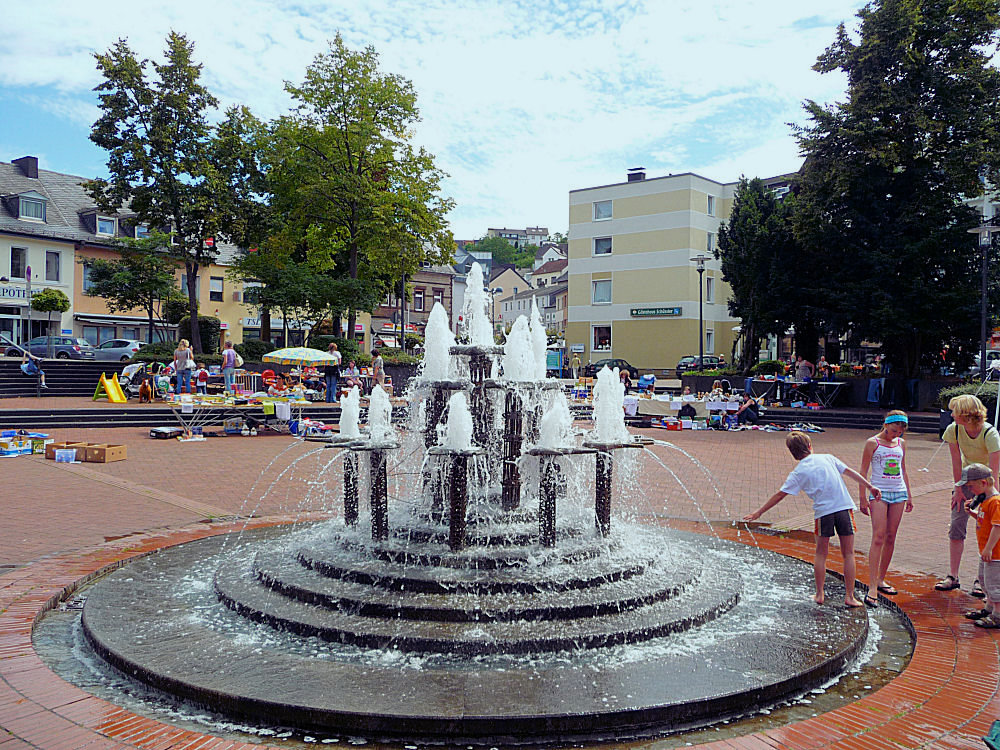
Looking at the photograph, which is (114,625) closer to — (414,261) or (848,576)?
(848,576)

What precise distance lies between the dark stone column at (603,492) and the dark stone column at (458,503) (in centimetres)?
153

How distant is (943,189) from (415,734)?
30.1 metres

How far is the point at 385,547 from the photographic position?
21.2ft

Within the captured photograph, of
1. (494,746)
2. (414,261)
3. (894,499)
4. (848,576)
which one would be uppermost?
(414,261)

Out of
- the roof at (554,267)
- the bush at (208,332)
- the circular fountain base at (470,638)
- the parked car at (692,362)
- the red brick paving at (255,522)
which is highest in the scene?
the roof at (554,267)

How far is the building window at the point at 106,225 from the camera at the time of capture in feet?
160

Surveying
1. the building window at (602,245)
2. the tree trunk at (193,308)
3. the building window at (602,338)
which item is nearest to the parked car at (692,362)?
the building window at (602,338)

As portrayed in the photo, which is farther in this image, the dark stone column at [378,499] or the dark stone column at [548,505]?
the dark stone column at [378,499]

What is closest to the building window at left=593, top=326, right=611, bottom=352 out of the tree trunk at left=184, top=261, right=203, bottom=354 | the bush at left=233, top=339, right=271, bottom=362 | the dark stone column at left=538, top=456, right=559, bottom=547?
the bush at left=233, top=339, right=271, bottom=362

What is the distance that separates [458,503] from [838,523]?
3.08 metres

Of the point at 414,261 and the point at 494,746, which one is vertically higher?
the point at 414,261

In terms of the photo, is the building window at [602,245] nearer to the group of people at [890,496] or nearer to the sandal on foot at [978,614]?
the group of people at [890,496]

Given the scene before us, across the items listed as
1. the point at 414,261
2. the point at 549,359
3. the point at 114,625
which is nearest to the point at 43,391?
the point at 414,261

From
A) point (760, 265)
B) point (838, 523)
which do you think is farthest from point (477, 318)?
point (760, 265)
